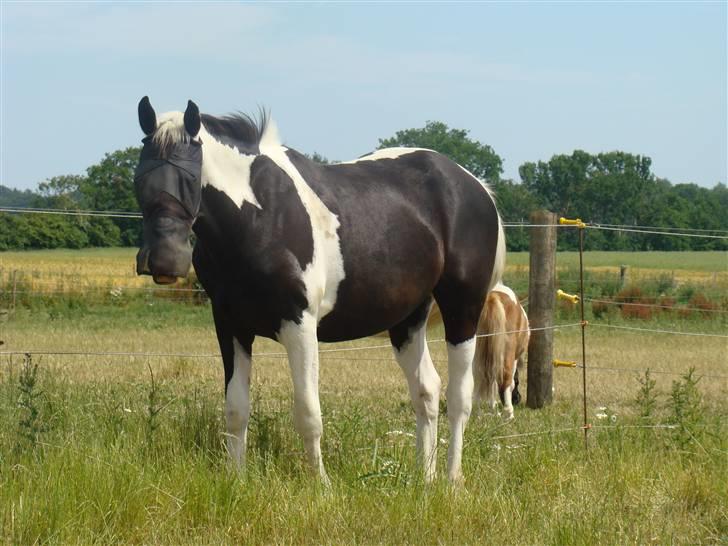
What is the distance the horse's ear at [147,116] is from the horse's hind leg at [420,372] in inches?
86.2

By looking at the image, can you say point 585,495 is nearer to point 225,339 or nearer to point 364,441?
point 364,441

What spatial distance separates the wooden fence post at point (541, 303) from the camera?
30.7 feet

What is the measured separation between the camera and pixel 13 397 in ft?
23.8

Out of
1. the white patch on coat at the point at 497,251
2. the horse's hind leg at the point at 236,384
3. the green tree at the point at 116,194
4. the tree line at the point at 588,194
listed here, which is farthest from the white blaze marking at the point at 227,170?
the tree line at the point at 588,194

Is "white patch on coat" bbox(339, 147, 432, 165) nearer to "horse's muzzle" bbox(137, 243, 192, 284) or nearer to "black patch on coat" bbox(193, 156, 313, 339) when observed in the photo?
"black patch on coat" bbox(193, 156, 313, 339)

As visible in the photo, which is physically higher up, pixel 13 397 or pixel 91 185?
pixel 91 185

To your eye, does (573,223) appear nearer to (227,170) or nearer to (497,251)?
(497,251)

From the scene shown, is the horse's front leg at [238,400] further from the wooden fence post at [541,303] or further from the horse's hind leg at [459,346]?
the wooden fence post at [541,303]

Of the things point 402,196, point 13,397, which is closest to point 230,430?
point 402,196

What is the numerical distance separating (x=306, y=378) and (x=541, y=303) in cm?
455

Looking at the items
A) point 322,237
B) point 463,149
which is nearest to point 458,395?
point 322,237

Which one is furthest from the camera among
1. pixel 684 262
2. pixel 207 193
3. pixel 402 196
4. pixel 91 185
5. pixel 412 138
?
pixel 412 138

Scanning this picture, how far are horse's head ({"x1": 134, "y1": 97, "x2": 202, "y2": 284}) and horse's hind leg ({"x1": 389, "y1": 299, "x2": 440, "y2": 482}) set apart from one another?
189cm

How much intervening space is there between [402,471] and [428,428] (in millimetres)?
990
